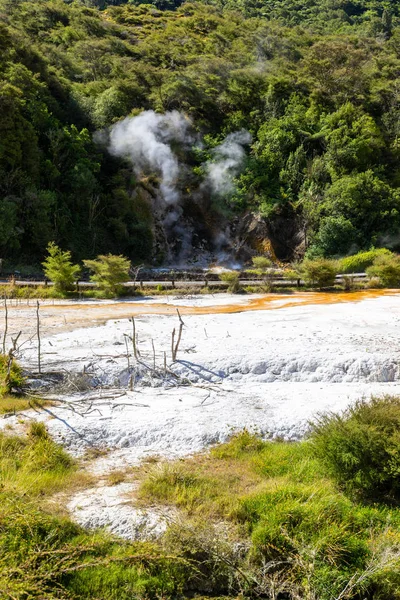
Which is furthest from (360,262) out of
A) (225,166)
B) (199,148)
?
(199,148)

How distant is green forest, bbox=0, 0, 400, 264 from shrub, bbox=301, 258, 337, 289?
6213 millimetres

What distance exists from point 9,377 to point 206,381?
14.7ft

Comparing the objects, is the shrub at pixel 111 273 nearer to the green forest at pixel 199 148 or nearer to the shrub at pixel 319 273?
the green forest at pixel 199 148

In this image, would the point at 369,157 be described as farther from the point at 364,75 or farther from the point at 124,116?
the point at 124,116

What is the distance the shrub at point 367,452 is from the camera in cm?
629

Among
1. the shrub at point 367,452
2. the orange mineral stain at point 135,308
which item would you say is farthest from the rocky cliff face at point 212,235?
the shrub at point 367,452

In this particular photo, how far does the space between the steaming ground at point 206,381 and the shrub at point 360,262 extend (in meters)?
12.8

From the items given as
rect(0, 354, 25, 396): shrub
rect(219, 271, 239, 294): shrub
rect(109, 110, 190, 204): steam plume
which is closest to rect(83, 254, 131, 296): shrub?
rect(219, 271, 239, 294): shrub

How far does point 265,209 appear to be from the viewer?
33.9m

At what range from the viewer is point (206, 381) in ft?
35.6

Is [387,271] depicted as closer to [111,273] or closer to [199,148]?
[111,273]

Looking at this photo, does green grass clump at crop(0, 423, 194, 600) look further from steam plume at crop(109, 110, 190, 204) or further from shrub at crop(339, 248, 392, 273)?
steam plume at crop(109, 110, 190, 204)

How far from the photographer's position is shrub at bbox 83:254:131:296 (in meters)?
22.6

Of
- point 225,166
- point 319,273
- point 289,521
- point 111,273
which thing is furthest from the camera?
point 225,166
